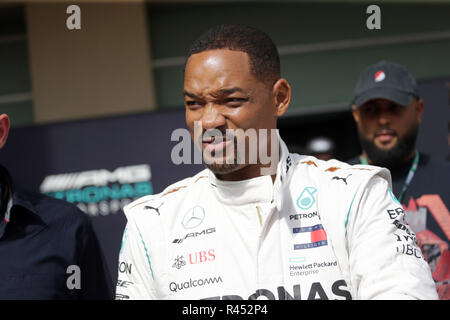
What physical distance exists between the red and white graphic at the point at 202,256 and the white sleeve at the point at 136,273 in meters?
0.12

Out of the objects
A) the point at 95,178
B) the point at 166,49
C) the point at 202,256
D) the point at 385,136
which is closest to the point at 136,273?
the point at 202,256

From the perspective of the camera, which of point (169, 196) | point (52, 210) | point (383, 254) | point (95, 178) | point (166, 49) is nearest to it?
point (383, 254)

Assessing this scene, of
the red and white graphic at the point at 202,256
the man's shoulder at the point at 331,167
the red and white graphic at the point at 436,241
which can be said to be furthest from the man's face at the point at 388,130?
the red and white graphic at the point at 202,256

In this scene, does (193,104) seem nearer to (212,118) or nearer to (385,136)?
(212,118)

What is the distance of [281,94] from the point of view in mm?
1783

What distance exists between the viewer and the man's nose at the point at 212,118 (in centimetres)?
161

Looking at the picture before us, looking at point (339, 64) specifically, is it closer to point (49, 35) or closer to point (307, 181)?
point (49, 35)

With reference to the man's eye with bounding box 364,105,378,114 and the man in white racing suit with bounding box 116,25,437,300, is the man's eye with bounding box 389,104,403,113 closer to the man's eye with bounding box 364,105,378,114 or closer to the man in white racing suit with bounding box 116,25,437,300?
the man's eye with bounding box 364,105,378,114

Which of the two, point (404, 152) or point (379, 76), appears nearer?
point (404, 152)

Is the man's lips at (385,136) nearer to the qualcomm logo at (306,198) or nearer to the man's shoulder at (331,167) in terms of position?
the man's shoulder at (331,167)

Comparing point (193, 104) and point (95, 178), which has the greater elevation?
point (193, 104)

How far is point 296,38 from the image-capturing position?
18.3ft

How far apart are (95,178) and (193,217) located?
1.84m
